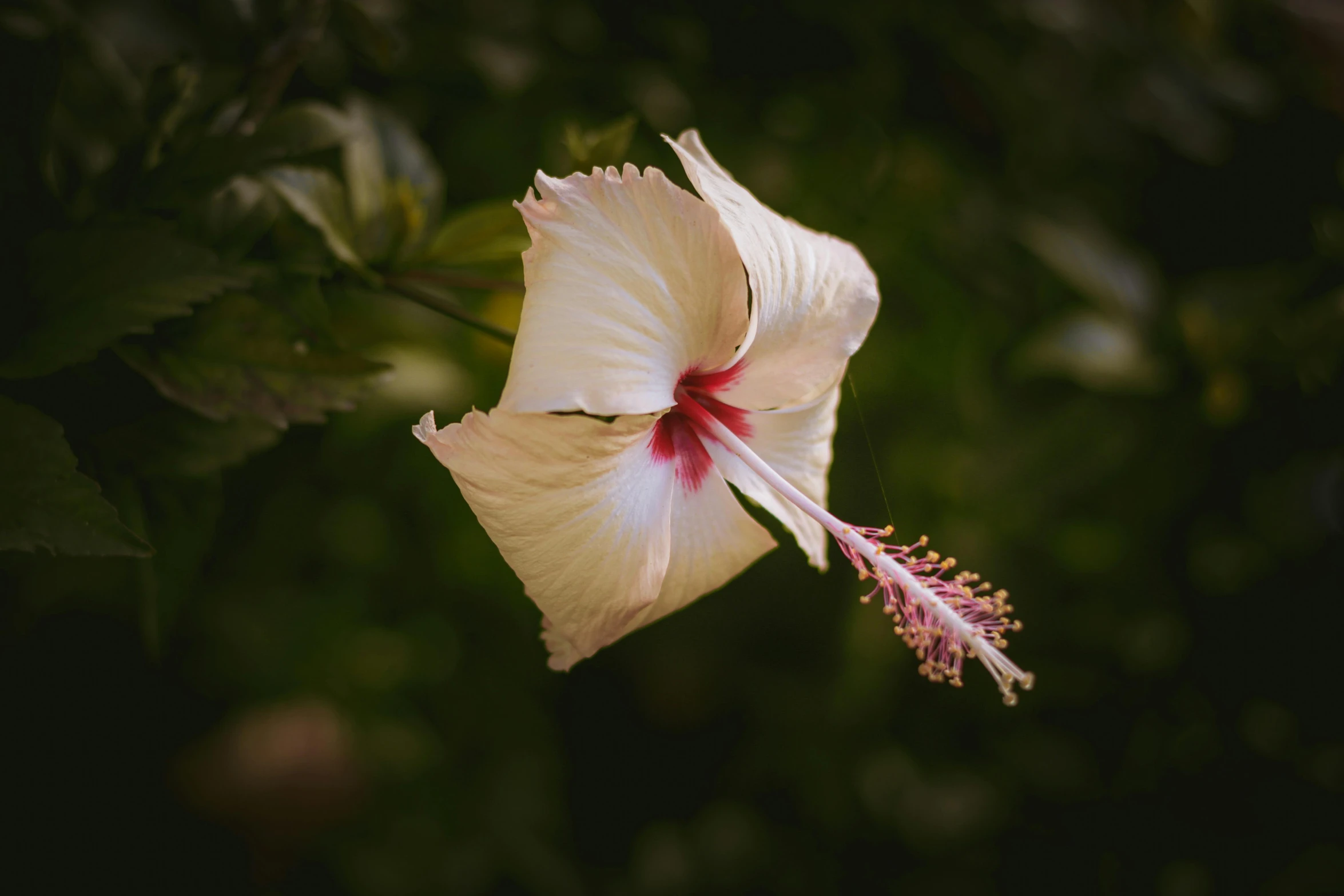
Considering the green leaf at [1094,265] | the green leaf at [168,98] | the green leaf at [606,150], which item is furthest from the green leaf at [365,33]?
the green leaf at [1094,265]

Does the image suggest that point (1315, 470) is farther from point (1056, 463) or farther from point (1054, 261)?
point (1054, 261)

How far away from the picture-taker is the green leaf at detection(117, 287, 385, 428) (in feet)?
1.95

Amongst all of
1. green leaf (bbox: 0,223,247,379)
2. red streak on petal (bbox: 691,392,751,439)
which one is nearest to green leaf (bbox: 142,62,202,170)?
green leaf (bbox: 0,223,247,379)

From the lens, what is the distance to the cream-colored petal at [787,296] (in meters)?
0.58

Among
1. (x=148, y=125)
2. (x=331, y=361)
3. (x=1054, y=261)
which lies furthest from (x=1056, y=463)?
(x=148, y=125)

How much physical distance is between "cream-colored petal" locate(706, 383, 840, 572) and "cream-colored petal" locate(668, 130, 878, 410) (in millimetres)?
38

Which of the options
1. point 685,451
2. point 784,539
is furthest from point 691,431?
point 784,539

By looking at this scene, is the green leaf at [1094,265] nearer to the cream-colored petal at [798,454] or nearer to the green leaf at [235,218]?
the cream-colored petal at [798,454]

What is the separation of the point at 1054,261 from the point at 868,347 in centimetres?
33

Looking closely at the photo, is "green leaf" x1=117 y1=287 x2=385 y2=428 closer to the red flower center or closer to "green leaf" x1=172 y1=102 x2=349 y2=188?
"green leaf" x1=172 y1=102 x2=349 y2=188

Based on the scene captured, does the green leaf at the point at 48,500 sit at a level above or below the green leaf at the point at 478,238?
below

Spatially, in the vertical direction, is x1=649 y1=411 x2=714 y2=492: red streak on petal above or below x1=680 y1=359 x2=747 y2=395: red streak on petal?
below

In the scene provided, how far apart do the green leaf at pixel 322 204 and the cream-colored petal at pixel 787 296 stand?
0.89 feet

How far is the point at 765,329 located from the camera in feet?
1.98
